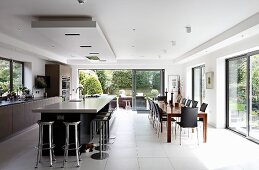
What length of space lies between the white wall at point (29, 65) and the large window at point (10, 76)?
0.19 metres

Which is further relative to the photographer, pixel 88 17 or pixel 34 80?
pixel 34 80

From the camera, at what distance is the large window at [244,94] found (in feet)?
17.4

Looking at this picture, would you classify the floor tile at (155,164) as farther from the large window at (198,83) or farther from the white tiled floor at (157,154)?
the large window at (198,83)

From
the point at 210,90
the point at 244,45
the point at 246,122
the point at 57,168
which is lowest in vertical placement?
the point at 57,168

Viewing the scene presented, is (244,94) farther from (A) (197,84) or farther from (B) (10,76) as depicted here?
(B) (10,76)

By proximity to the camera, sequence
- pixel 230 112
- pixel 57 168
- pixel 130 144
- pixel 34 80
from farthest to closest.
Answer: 1. pixel 34 80
2. pixel 230 112
3. pixel 130 144
4. pixel 57 168

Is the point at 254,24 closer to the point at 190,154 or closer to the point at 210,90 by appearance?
the point at 190,154

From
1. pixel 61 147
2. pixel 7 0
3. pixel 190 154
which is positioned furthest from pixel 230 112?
pixel 7 0

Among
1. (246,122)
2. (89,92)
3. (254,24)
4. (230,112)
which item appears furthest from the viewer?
(89,92)

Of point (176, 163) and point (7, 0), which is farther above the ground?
point (7, 0)

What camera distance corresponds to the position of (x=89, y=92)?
40.0 ft

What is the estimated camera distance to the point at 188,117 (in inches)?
197

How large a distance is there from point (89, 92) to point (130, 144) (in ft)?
25.0

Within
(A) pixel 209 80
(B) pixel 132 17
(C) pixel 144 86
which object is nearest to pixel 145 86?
(C) pixel 144 86
